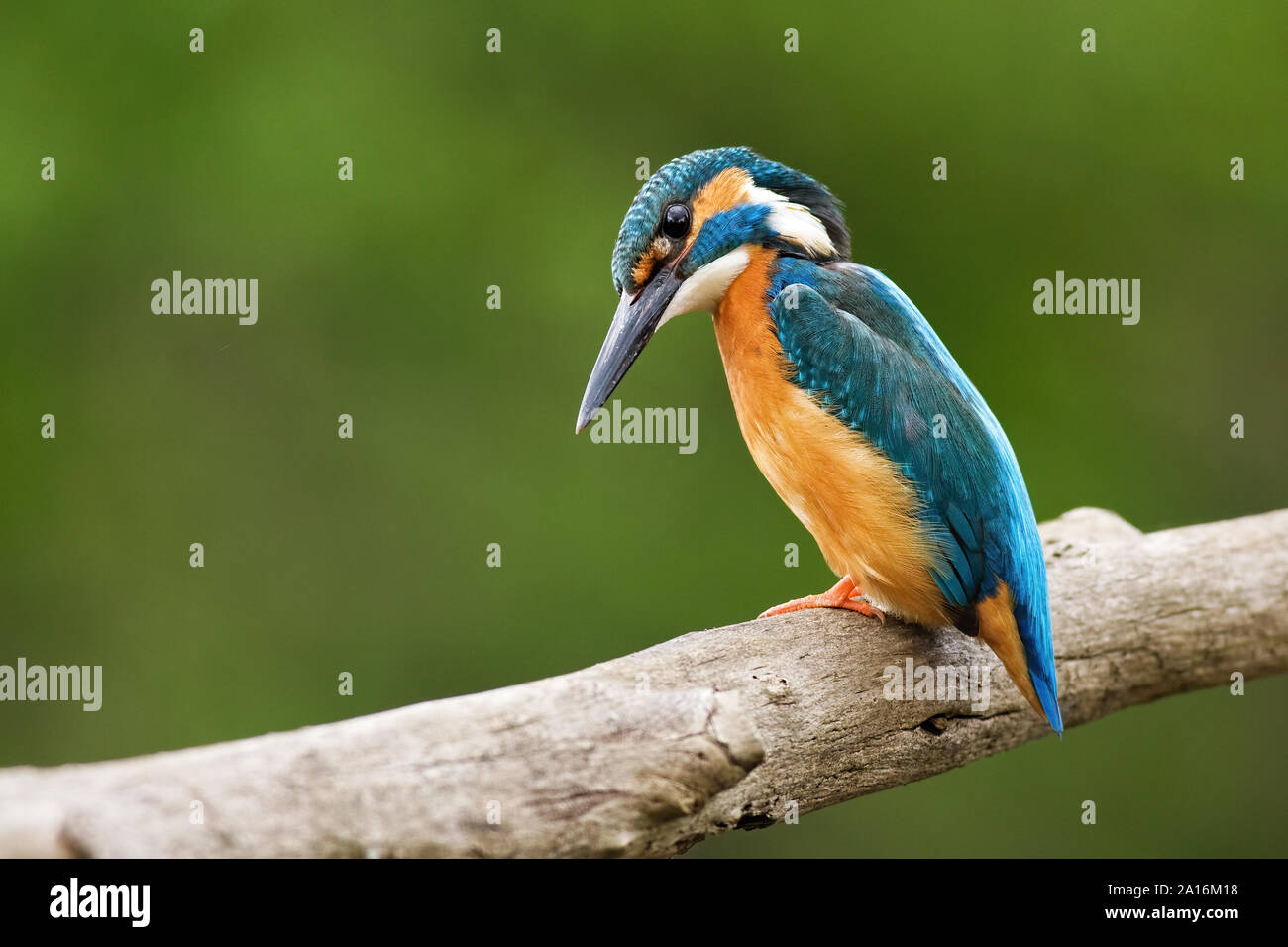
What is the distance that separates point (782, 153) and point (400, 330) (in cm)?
135

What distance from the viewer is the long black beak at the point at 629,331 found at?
6.57 feet

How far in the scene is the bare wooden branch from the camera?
1.24 m

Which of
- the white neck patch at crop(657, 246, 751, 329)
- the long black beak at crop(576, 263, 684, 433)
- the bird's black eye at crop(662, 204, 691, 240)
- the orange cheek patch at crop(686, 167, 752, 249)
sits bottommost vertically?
the long black beak at crop(576, 263, 684, 433)

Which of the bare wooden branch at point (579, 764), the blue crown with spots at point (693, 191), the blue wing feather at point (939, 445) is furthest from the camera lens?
the blue crown with spots at point (693, 191)

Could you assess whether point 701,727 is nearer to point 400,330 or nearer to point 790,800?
point 790,800

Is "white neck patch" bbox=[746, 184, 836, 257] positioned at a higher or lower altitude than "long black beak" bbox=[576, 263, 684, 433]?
higher

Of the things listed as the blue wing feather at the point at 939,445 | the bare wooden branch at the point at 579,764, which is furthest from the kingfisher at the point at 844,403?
the bare wooden branch at the point at 579,764

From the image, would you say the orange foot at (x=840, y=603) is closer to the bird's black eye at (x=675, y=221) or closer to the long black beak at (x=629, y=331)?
the long black beak at (x=629, y=331)

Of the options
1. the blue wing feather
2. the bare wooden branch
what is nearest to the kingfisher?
the blue wing feather

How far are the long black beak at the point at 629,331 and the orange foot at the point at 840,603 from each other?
0.45 metres

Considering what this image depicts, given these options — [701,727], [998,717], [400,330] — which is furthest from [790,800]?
[400,330]

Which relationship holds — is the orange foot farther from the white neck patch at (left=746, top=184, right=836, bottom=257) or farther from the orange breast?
the white neck patch at (left=746, top=184, right=836, bottom=257)

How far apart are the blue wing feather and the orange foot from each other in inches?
6.9

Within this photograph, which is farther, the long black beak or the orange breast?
the long black beak
